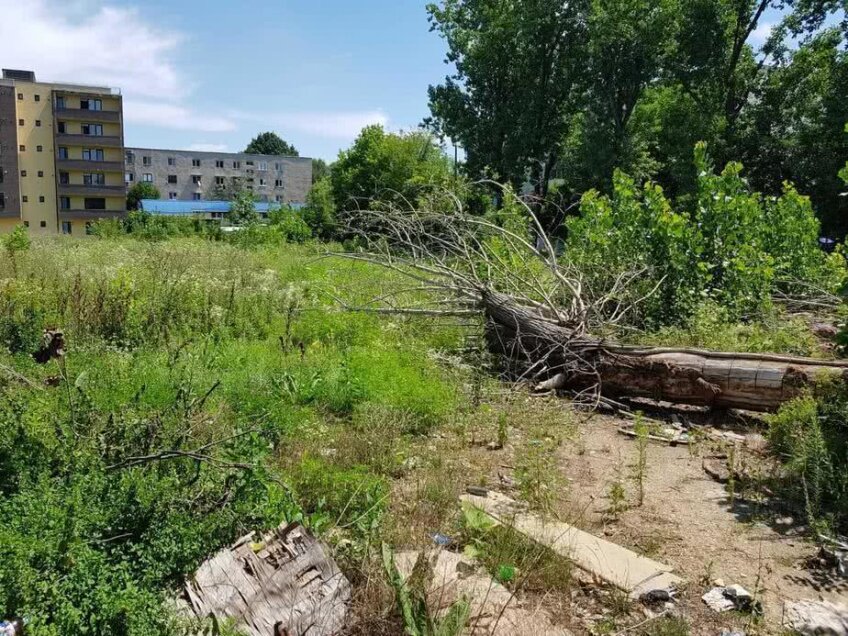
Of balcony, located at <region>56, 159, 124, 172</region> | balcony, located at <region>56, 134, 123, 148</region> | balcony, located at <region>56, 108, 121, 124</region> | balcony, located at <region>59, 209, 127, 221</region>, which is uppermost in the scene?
balcony, located at <region>56, 108, 121, 124</region>

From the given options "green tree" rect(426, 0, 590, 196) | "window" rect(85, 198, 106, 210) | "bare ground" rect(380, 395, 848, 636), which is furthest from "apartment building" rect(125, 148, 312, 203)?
"bare ground" rect(380, 395, 848, 636)

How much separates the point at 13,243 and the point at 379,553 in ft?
39.8

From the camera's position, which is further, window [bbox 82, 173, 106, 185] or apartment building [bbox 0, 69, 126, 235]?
window [bbox 82, 173, 106, 185]

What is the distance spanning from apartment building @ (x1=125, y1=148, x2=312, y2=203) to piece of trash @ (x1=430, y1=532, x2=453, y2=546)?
64557mm

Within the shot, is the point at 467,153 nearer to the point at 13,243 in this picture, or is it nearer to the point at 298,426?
the point at 13,243

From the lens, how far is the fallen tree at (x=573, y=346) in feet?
19.0

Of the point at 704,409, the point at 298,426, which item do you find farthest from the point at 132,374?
the point at 704,409

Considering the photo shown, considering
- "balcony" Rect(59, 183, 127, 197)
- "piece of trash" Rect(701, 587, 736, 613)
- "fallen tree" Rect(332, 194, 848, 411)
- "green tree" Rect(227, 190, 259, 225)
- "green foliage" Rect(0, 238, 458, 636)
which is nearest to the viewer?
"green foliage" Rect(0, 238, 458, 636)

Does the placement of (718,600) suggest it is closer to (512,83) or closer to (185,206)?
(512,83)

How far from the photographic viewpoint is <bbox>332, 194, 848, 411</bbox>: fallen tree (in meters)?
5.79

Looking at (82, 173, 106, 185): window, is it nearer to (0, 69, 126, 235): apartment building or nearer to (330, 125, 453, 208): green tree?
(0, 69, 126, 235): apartment building

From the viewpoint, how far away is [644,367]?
6367mm

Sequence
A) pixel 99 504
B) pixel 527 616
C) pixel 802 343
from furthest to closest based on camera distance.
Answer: pixel 802 343, pixel 527 616, pixel 99 504

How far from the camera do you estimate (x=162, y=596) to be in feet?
8.24
